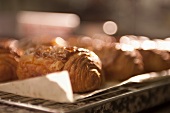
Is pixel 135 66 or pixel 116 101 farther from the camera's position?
pixel 135 66

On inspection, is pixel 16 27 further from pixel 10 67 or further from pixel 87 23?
pixel 10 67

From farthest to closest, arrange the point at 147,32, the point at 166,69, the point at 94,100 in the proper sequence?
the point at 147,32
the point at 166,69
the point at 94,100

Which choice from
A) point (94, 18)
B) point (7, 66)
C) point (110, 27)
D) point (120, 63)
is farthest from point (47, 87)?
point (94, 18)

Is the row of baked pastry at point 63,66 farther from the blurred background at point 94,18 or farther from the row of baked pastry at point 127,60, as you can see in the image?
the blurred background at point 94,18

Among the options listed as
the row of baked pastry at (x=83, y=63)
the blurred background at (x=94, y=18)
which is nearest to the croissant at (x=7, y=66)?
the row of baked pastry at (x=83, y=63)

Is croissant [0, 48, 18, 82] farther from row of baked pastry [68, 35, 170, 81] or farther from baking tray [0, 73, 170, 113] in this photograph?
row of baked pastry [68, 35, 170, 81]

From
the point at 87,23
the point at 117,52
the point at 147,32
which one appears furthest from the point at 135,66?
the point at 87,23
